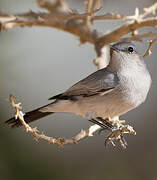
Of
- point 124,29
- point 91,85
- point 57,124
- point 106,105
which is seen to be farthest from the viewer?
point 57,124

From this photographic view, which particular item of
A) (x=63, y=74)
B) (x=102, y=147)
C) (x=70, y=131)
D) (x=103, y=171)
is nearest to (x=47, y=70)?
(x=63, y=74)

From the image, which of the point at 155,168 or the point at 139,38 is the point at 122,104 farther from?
the point at 155,168

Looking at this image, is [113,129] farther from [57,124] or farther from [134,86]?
[57,124]

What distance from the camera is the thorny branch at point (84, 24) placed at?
3281 mm

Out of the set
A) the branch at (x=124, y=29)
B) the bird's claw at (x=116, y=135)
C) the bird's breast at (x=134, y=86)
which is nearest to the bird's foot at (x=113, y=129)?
the bird's claw at (x=116, y=135)

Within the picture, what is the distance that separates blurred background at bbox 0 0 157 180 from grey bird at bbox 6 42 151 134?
40 cm

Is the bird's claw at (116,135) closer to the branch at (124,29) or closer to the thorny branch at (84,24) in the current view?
the thorny branch at (84,24)

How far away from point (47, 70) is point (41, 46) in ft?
1.36

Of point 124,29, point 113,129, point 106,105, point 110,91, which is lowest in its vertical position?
point 113,129

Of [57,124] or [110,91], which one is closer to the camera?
[110,91]

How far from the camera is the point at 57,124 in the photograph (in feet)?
23.0

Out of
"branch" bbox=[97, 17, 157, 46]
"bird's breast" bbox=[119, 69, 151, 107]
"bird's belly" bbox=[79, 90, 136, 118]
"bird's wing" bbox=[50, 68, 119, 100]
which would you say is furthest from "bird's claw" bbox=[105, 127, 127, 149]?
"branch" bbox=[97, 17, 157, 46]

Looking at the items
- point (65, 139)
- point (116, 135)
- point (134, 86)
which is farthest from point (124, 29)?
point (65, 139)

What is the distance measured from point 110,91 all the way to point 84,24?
0.69 m
